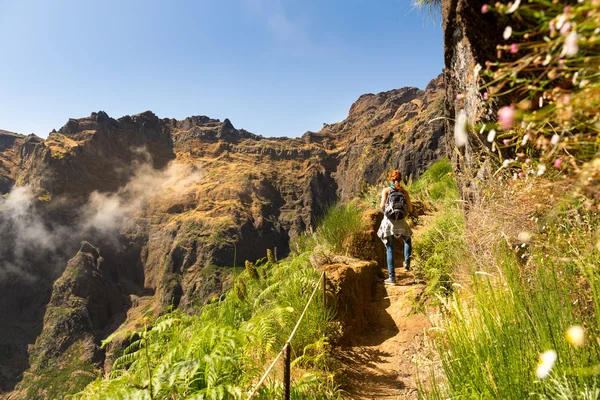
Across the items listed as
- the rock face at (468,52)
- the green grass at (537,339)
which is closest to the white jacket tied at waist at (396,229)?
the rock face at (468,52)

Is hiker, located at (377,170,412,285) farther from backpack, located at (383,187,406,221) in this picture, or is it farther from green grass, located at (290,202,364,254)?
green grass, located at (290,202,364,254)

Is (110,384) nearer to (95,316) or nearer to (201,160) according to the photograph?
(95,316)

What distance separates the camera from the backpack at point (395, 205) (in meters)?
5.52

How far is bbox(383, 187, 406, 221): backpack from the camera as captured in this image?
552 centimetres

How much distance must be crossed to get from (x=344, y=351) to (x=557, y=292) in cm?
282

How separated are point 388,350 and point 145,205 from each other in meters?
109

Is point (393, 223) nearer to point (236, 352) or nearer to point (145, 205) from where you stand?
point (236, 352)

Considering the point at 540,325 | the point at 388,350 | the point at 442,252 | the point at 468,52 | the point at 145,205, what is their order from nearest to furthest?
the point at 540,325 < the point at 468,52 < the point at 388,350 < the point at 442,252 < the point at 145,205

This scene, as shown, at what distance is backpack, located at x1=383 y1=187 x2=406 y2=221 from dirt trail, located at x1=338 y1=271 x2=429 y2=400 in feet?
3.58

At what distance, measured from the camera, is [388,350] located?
3930 mm

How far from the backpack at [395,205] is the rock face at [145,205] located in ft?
189

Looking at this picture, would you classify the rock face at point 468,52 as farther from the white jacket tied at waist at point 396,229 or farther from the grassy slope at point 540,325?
the white jacket tied at waist at point 396,229

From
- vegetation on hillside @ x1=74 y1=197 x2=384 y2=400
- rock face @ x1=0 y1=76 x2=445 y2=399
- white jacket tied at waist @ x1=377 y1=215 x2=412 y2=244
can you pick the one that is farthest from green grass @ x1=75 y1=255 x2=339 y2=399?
rock face @ x1=0 y1=76 x2=445 y2=399

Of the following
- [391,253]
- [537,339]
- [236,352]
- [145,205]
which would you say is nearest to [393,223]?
[391,253]
